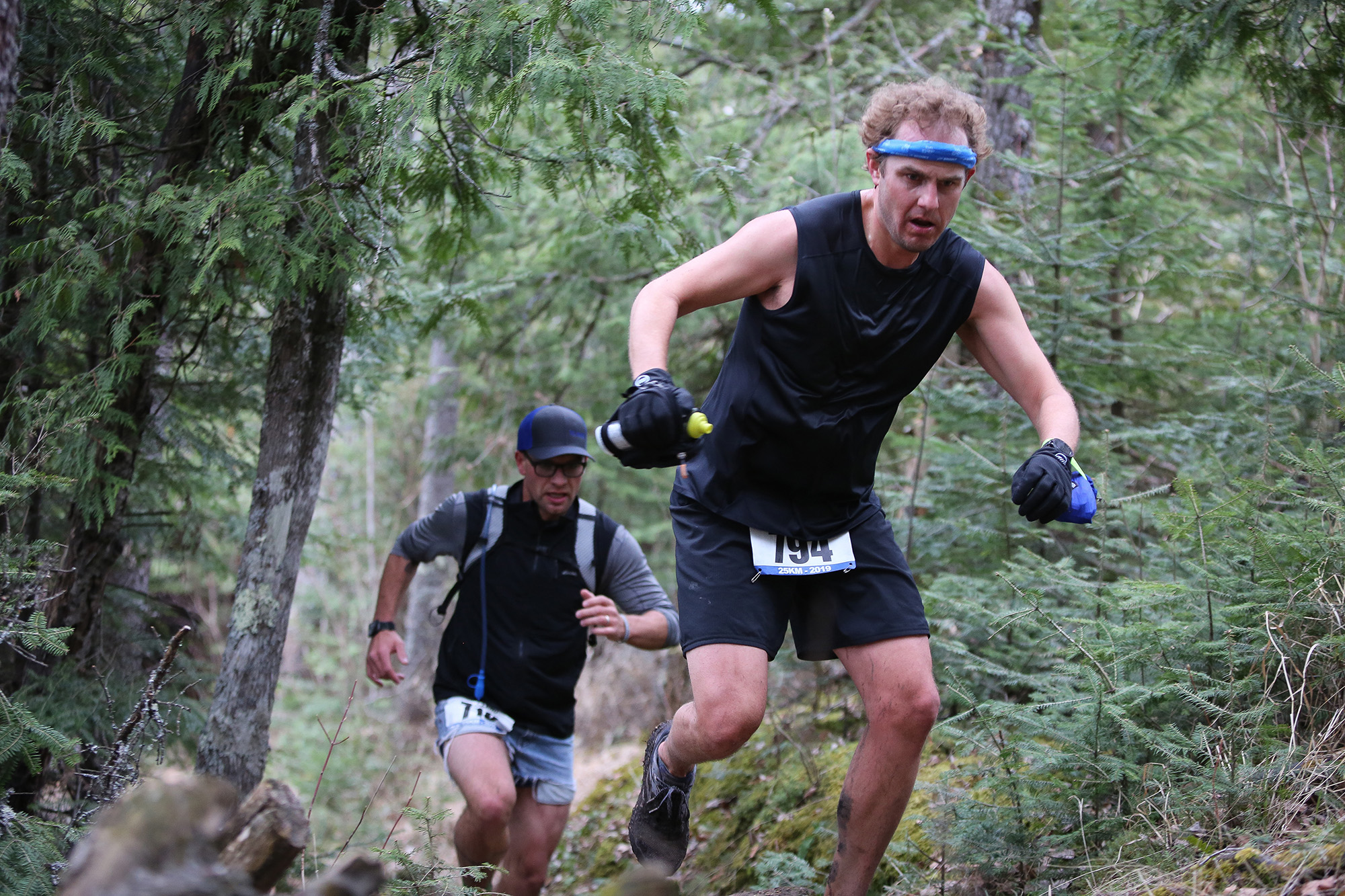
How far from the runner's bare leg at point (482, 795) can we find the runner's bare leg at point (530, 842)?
17 cm

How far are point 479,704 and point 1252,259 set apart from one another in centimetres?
678

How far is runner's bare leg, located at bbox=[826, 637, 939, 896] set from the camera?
324cm

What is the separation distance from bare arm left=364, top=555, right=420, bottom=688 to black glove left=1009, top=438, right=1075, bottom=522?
129 inches

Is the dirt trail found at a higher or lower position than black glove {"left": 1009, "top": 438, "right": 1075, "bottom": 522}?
lower

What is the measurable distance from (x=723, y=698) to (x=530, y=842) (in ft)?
7.68

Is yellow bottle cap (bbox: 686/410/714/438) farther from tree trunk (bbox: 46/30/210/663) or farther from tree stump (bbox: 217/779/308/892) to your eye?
tree trunk (bbox: 46/30/210/663)

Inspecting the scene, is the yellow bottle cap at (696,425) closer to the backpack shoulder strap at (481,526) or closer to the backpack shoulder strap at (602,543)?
the backpack shoulder strap at (602,543)

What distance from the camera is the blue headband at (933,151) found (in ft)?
10.5

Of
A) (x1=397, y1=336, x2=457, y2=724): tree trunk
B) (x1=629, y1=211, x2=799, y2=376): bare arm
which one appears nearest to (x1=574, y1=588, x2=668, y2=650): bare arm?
(x1=629, y1=211, x2=799, y2=376): bare arm

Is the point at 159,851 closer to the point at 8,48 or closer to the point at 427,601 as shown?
the point at 8,48

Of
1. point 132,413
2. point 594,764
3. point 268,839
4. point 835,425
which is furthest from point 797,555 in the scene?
point 594,764

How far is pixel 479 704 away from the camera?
4.94 meters

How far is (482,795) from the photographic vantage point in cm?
457

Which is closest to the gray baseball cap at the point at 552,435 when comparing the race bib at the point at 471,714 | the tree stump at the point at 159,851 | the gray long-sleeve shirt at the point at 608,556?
the gray long-sleeve shirt at the point at 608,556
